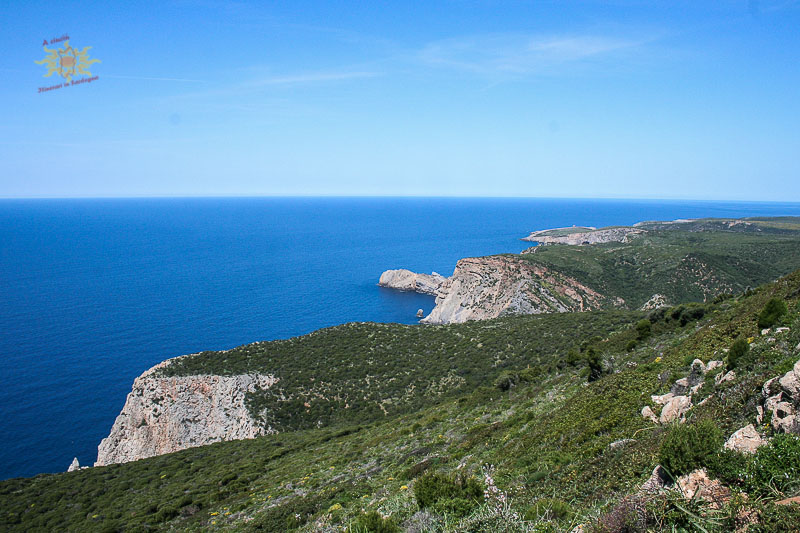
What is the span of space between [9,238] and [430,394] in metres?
230

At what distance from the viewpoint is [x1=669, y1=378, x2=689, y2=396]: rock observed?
9.55 metres

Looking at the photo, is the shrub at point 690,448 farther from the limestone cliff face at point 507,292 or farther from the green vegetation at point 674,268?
the green vegetation at point 674,268

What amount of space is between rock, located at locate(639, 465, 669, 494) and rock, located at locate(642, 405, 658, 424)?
356cm

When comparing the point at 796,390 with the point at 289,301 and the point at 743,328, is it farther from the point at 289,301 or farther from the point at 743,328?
the point at 289,301

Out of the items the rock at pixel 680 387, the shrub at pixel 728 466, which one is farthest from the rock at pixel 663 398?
the shrub at pixel 728 466

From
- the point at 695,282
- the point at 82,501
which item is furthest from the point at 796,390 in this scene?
the point at 695,282

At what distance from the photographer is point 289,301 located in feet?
313

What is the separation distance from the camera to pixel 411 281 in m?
109

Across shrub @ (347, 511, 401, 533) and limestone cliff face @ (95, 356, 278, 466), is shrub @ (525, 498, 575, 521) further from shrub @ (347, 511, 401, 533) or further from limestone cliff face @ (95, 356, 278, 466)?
limestone cliff face @ (95, 356, 278, 466)

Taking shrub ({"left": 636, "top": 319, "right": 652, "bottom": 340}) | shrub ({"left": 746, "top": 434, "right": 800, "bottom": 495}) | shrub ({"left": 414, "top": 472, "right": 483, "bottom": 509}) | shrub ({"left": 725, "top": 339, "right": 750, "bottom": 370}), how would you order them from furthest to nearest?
shrub ({"left": 636, "top": 319, "right": 652, "bottom": 340}) → shrub ({"left": 725, "top": 339, "right": 750, "bottom": 370}) → shrub ({"left": 414, "top": 472, "right": 483, "bottom": 509}) → shrub ({"left": 746, "top": 434, "right": 800, "bottom": 495})

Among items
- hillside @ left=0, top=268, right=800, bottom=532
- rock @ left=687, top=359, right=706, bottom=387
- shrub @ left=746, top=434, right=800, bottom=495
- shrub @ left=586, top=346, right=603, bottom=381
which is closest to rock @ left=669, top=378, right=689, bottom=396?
rock @ left=687, top=359, right=706, bottom=387

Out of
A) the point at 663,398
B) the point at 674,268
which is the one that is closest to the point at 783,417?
the point at 663,398

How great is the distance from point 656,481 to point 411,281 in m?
104

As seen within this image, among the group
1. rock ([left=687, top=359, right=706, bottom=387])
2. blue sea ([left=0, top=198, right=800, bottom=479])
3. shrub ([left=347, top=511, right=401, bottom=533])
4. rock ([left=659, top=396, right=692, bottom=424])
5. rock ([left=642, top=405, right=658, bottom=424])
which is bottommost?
blue sea ([left=0, top=198, right=800, bottom=479])
